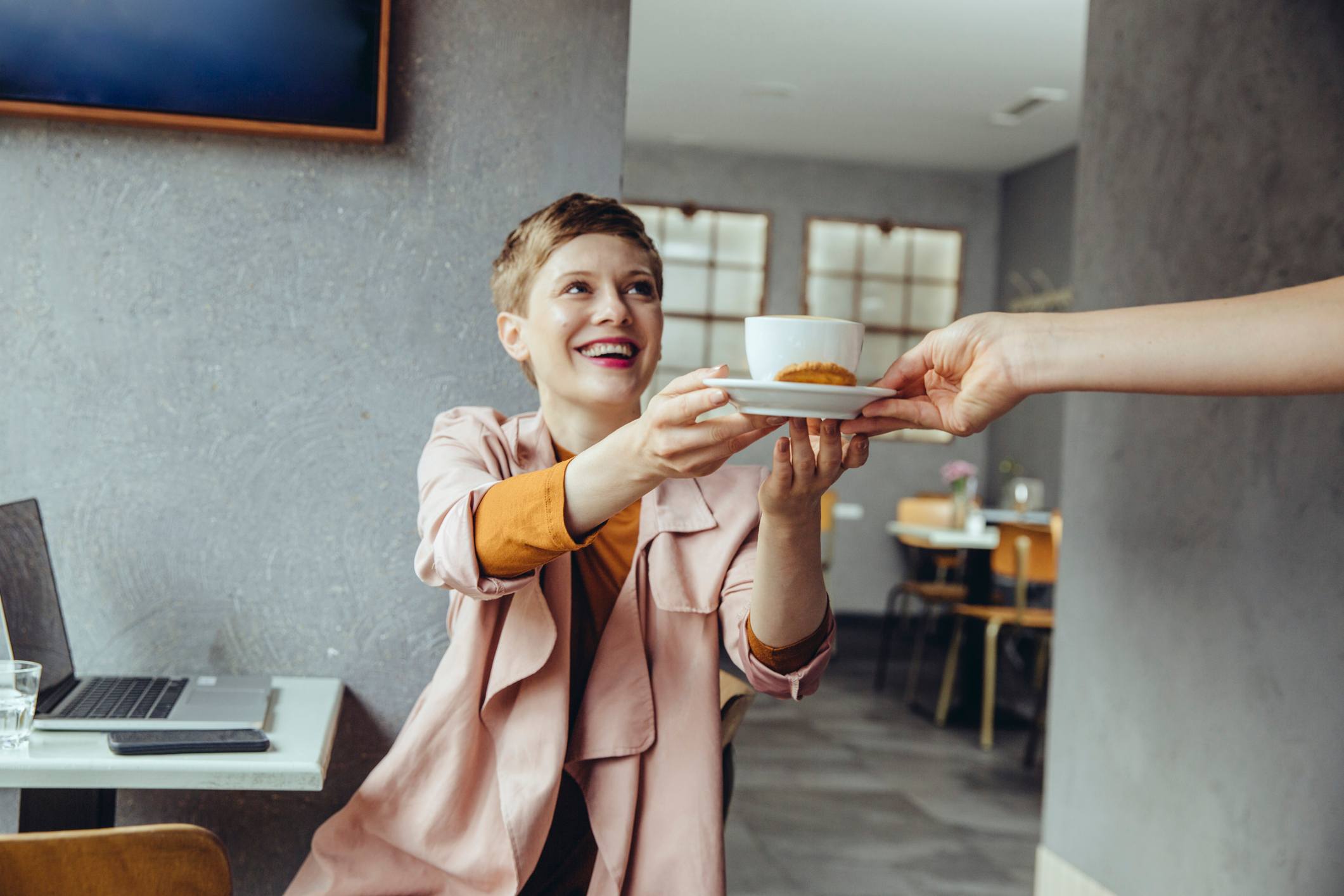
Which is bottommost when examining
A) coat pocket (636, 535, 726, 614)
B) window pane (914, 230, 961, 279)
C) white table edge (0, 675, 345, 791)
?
white table edge (0, 675, 345, 791)

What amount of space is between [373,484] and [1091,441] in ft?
5.94

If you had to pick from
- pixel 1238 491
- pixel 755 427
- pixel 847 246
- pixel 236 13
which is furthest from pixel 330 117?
pixel 847 246

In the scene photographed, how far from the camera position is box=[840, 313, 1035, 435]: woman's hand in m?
0.95

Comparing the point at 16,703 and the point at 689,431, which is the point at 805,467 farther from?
the point at 16,703

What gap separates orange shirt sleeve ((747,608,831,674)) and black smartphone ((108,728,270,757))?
572 mm

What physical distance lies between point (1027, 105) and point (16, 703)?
6203 millimetres

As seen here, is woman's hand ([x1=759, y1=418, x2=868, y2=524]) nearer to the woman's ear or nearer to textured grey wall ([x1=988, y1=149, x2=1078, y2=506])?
the woman's ear

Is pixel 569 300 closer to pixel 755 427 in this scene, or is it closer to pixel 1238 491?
pixel 755 427

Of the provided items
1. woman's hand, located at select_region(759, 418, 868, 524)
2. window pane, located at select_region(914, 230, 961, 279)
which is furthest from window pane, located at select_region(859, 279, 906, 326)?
woman's hand, located at select_region(759, 418, 868, 524)

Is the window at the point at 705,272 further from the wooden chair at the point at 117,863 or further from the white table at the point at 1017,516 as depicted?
the wooden chair at the point at 117,863

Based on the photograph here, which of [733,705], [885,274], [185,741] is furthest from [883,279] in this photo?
[185,741]

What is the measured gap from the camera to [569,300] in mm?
1352

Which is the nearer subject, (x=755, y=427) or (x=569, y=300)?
(x=755, y=427)

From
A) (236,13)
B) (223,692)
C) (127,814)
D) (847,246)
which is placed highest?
(847,246)
